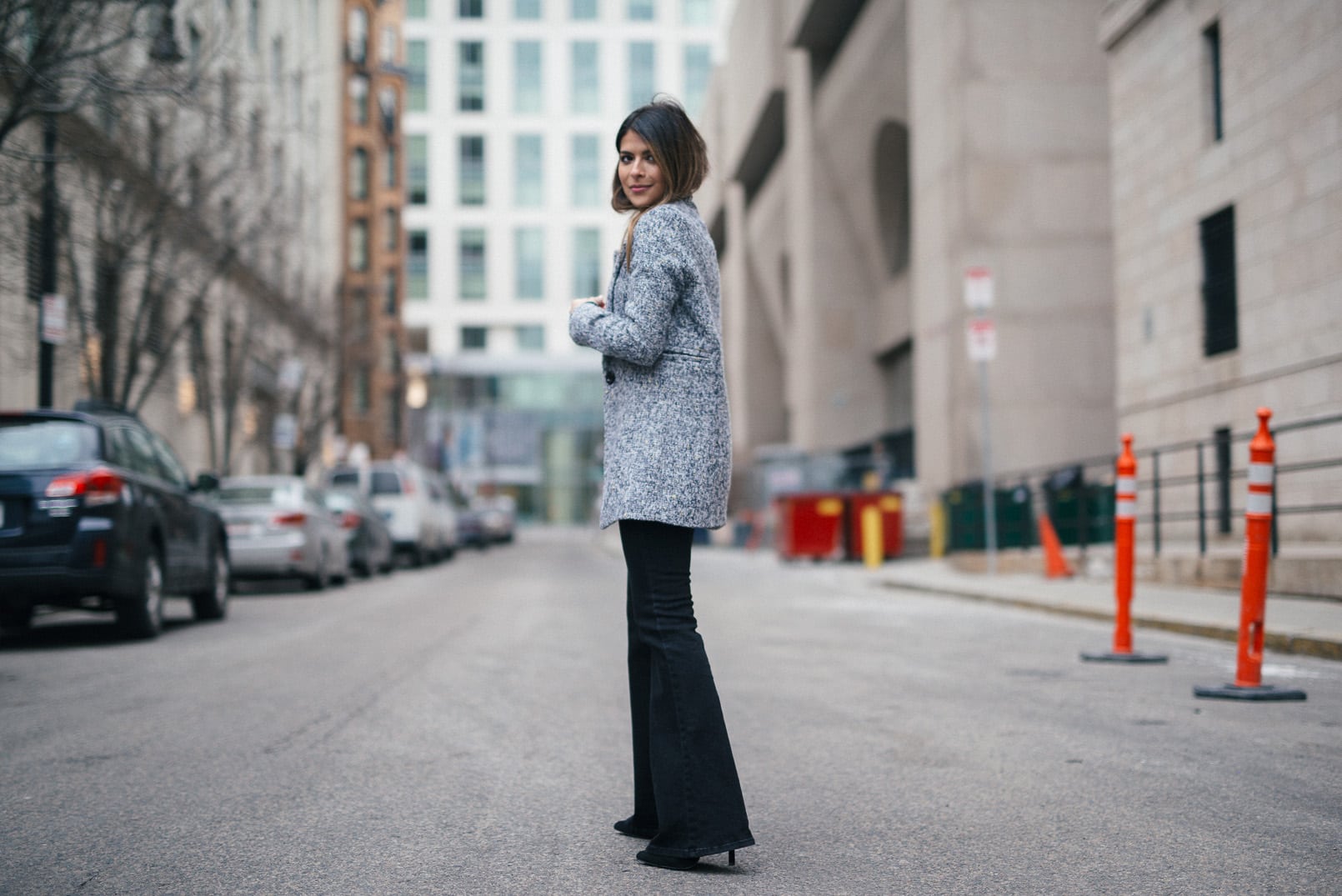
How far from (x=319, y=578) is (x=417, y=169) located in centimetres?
6563

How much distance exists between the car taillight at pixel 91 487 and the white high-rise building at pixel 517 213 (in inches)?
2662

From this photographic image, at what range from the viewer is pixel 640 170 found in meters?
3.83

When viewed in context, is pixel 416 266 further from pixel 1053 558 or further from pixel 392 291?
pixel 1053 558

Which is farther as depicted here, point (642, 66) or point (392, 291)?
point (642, 66)

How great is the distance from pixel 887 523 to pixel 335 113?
35.2 metres

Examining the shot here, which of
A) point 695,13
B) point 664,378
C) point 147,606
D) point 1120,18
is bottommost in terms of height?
point 147,606

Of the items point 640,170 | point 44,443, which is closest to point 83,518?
point 44,443

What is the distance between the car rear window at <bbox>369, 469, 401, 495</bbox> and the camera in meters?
26.1

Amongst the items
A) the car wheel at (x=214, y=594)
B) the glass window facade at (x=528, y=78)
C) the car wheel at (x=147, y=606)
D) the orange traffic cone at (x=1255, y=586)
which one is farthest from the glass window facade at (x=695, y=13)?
the orange traffic cone at (x=1255, y=586)

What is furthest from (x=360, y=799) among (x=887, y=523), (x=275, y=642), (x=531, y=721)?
(x=887, y=523)

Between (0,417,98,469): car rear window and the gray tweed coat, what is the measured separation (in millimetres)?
7275

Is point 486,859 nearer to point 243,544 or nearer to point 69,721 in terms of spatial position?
point 69,721

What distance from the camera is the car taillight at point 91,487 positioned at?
9.64m

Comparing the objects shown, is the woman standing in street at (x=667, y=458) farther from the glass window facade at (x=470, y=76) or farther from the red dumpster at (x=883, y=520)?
the glass window facade at (x=470, y=76)
